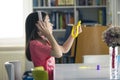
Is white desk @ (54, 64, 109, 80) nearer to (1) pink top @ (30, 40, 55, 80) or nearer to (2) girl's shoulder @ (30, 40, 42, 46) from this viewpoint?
(1) pink top @ (30, 40, 55, 80)

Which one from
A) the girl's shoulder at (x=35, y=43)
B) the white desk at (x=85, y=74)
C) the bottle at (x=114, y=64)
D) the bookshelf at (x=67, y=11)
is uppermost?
the bookshelf at (x=67, y=11)

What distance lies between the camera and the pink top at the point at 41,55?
2.37 metres

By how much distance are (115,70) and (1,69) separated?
266 cm

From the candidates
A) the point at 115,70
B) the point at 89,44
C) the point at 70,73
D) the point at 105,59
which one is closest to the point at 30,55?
the point at 70,73

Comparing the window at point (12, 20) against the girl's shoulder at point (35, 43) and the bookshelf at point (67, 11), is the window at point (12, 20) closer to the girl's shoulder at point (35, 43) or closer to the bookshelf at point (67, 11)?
the bookshelf at point (67, 11)

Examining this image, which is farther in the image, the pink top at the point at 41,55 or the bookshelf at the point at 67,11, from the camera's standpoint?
the bookshelf at the point at 67,11

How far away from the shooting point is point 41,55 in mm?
2385

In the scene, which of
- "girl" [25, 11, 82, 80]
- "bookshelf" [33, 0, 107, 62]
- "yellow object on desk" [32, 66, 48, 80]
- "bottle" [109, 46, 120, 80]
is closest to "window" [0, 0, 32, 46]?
"bookshelf" [33, 0, 107, 62]

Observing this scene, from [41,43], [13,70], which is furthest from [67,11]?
[13,70]

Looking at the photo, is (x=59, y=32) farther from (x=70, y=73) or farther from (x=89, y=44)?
(x=70, y=73)

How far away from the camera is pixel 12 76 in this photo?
6.16 feet

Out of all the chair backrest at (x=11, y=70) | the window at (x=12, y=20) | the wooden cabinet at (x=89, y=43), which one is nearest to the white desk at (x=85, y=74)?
the chair backrest at (x=11, y=70)

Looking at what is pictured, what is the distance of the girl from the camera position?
2322 millimetres

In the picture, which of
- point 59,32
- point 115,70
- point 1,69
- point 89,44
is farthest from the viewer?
point 59,32
